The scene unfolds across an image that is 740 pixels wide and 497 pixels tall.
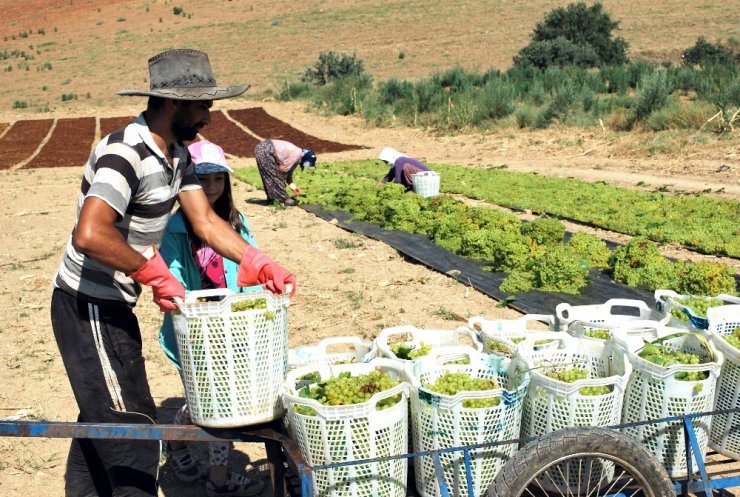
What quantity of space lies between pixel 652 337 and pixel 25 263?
8.44 metres

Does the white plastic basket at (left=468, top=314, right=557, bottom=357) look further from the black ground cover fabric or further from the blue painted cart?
the black ground cover fabric

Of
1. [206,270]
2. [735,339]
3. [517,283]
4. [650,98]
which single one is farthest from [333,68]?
[735,339]

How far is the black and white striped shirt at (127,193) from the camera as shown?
9.66 feet


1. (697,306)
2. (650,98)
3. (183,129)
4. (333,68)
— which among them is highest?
(183,129)

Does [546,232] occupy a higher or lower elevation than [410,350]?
lower

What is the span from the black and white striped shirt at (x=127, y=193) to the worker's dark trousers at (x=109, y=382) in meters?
0.08

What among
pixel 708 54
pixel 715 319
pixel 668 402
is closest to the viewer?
pixel 668 402

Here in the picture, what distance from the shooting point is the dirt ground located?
4969 mm

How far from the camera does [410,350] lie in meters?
3.74

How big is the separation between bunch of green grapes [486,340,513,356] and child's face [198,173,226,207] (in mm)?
1727

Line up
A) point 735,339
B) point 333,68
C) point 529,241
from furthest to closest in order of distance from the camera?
point 333,68 → point 529,241 → point 735,339

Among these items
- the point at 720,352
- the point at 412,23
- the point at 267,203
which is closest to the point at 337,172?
the point at 267,203

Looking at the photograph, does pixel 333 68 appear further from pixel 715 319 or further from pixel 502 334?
pixel 715 319

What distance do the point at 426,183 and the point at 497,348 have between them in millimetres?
7787
